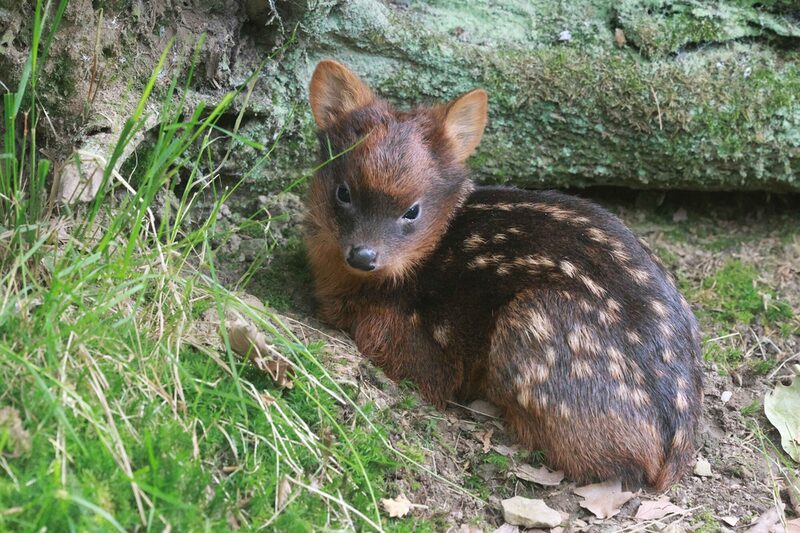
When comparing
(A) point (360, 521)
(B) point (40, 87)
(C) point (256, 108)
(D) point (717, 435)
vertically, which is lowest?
(D) point (717, 435)

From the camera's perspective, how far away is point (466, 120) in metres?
5.25

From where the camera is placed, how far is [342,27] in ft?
18.4

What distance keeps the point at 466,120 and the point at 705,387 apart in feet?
7.60

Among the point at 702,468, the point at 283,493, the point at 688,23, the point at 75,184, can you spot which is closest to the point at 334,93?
the point at 75,184

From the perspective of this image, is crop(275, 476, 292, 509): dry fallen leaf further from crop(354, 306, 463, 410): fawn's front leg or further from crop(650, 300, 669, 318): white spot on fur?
crop(650, 300, 669, 318): white spot on fur

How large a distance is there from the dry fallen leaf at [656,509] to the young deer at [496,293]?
13 centimetres

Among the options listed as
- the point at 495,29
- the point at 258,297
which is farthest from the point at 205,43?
the point at 495,29

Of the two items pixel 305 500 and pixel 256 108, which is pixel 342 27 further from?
pixel 305 500

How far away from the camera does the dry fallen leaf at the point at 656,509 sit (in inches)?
165

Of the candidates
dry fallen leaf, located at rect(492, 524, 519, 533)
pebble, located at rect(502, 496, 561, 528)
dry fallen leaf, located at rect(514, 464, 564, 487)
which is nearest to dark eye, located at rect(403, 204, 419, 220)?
dry fallen leaf, located at rect(514, 464, 564, 487)

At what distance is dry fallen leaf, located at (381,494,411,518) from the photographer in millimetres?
3746

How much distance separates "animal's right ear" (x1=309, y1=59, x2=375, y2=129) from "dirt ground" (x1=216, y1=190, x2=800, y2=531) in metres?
1.02

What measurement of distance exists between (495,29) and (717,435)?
3.22m

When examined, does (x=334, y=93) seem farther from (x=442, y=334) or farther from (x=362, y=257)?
(x=442, y=334)
